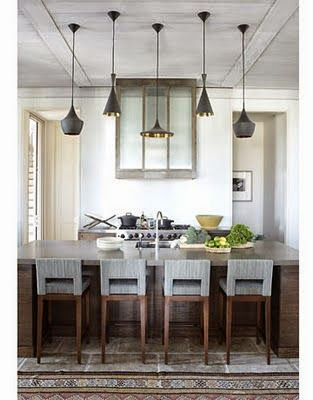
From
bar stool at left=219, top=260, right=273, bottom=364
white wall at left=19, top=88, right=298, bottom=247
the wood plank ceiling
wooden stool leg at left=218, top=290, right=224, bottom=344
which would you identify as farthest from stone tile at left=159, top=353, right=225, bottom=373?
white wall at left=19, top=88, right=298, bottom=247

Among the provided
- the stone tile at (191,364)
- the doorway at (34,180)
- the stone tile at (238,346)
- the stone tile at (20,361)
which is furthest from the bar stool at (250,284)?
the doorway at (34,180)

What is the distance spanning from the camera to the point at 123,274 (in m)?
3.36

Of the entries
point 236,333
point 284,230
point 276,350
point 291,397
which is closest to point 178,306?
point 236,333

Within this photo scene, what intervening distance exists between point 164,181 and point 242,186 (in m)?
2.05

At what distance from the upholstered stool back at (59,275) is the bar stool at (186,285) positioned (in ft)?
2.19

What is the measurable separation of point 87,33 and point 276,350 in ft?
10.7

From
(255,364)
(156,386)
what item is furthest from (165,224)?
→ (156,386)

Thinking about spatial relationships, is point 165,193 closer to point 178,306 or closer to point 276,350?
point 178,306

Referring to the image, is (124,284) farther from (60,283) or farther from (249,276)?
(249,276)

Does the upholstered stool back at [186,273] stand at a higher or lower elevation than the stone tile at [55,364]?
higher

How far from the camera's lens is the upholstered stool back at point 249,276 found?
3.34 meters

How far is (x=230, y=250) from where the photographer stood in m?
3.99

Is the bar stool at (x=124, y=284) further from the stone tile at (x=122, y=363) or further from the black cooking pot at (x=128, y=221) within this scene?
the black cooking pot at (x=128, y=221)
